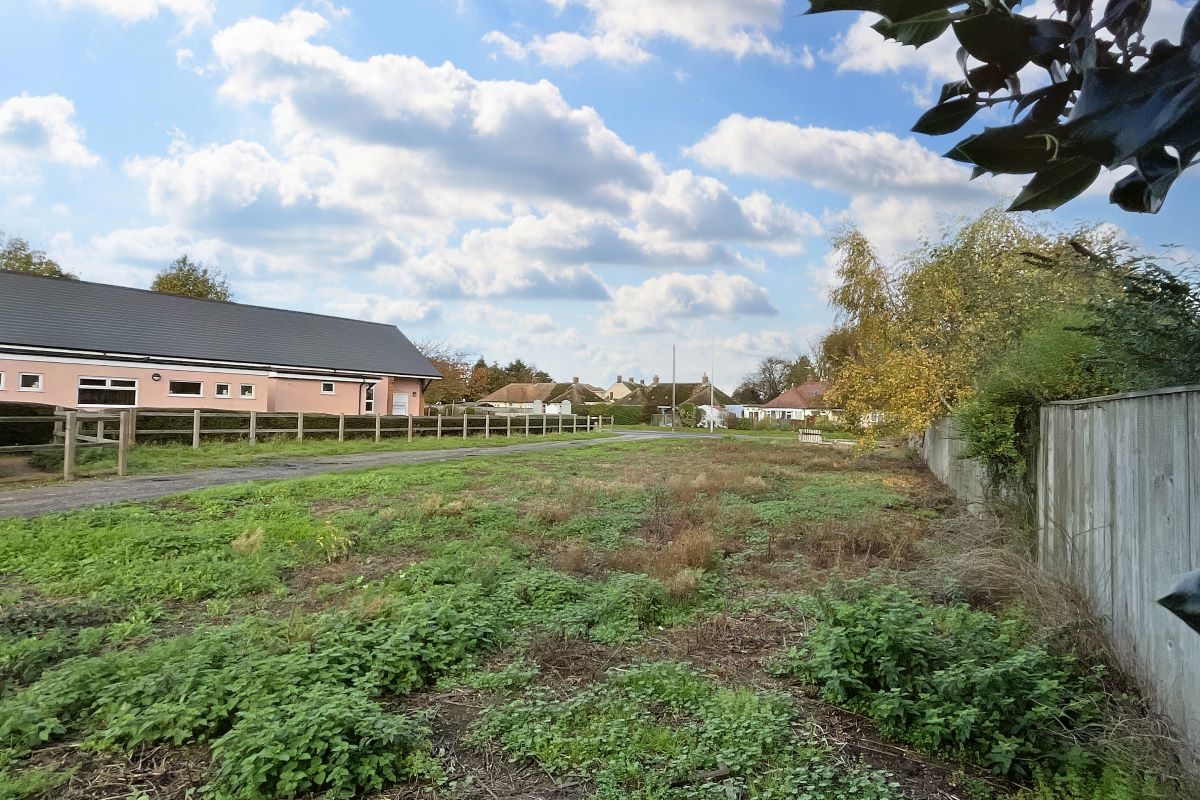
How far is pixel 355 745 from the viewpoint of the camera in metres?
3.05

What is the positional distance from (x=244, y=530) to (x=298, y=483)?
13.1 ft

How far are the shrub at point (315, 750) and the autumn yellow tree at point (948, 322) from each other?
27.5ft

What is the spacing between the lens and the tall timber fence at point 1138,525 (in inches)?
120

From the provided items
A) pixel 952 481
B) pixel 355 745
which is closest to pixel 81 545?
pixel 355 745

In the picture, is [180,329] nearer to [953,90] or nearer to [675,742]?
[675,742]

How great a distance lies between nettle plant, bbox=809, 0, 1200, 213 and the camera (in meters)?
0.72

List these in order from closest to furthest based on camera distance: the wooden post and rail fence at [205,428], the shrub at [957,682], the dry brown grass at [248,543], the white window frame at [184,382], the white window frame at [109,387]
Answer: the shrub at [957,682] → the dry brown grass at [248,543] → the wooden post and rail fence at [205,428] → the white window frame at [109,387] → the white window frame at [184,382]

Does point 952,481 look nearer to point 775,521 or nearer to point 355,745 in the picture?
point 775,521

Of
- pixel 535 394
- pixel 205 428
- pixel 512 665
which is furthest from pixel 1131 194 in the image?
pixel 535 394

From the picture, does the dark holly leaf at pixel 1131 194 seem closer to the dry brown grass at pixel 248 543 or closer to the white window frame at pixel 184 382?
the dry brown grass at pixel 248 543

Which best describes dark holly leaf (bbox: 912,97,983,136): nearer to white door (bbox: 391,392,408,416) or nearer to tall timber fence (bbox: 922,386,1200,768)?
tall timber fence (bbox: 922,386,1200,768)

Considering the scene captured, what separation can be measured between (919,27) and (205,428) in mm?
22339

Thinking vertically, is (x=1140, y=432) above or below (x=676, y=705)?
above

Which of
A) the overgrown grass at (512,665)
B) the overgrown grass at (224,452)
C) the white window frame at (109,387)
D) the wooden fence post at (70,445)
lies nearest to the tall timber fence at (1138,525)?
the overgrown grass at (512,665)
